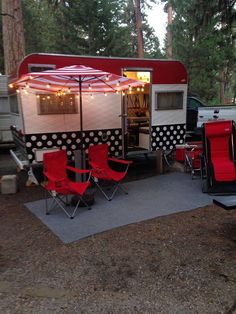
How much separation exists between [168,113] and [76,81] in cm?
281

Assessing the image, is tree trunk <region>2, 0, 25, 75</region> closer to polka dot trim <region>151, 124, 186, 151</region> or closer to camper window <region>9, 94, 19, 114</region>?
camper window <region>9, 94, 19, 114</region>

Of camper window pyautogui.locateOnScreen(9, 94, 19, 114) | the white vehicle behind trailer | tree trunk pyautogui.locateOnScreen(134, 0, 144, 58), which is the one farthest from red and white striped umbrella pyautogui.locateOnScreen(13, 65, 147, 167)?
tree trunk pyautogui.locateOnScreen(134, 0, 144, 58)

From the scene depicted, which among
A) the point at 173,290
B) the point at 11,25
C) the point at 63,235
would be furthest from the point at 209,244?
the point at 11,25

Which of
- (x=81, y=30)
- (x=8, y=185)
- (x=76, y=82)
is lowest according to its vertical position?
(x=8, y=185)

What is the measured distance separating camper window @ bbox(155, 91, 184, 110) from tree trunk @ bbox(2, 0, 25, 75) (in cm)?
407

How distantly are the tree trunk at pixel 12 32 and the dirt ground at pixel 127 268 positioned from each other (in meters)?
5.53

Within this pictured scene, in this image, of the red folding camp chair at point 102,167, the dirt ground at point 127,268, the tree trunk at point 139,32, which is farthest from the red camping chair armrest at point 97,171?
the tree trunk at point 139,32

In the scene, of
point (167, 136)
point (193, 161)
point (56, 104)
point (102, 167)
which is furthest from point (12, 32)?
point (193, 161)

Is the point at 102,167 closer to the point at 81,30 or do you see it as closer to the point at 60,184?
the point at 60,184

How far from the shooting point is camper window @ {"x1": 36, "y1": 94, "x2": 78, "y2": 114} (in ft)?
20.1

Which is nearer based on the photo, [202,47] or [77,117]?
[77,117]

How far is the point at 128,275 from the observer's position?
10.6 feet

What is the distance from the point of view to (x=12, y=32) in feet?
28.4

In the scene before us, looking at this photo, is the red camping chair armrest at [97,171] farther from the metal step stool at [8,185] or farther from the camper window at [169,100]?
the camper window at [169,100]
